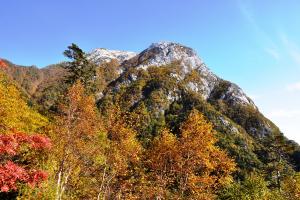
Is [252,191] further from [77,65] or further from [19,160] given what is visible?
[77,65]

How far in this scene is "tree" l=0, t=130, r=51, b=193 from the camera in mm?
32625

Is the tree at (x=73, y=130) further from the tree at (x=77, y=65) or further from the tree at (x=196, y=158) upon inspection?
the tree at (x=77, y=65)

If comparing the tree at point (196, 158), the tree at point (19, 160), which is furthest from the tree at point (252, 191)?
the tree at point (19, 160)

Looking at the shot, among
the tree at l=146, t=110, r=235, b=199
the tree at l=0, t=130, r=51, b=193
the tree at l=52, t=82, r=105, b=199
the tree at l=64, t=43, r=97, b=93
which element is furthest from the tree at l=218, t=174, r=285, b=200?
the tree at l=64, t=43, r=97, b=93

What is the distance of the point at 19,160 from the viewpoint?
39.0 metres

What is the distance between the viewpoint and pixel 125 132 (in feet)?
119

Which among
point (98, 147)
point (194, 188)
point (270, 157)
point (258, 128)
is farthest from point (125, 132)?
point (258, 128)

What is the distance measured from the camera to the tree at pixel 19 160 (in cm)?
3262

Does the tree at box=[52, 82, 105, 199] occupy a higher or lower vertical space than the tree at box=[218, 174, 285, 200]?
higher

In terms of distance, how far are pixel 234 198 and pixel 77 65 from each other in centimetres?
5127

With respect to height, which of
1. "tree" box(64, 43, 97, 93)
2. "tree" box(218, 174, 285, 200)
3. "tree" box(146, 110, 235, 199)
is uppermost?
"tree" box(64, 43, 97, 93)

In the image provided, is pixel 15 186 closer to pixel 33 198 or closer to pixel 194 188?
pixel 33 198

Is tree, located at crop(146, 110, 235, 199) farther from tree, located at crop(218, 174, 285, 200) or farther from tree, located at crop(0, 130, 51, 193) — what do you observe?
tree, located at crop(0, 130, 51, 193)

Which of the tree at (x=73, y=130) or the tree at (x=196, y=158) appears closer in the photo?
the tree at (x=73, y=130)
